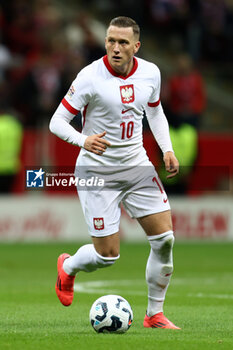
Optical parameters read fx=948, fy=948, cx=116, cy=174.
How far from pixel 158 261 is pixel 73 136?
47.8 inches

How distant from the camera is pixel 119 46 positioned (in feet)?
23.6

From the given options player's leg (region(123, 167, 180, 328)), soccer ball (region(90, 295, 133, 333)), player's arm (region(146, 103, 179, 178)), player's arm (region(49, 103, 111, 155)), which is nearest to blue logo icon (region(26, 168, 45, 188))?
player's arm (region(49, 103, 111, 155))

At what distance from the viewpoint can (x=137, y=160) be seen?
740 centimetres

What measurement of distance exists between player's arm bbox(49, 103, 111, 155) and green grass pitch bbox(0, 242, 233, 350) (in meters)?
1.34

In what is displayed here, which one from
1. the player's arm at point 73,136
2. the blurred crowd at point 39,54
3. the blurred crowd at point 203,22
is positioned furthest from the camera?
the blurred crowd at point 203,22

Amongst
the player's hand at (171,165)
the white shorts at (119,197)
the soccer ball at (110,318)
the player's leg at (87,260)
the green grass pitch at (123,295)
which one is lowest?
Answer: the green grass pitch at (123,295)

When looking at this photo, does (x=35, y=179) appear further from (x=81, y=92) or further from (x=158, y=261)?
(x=158, y=261)

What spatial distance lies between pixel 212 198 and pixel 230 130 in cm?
371

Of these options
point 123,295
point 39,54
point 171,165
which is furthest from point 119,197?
point 39,54

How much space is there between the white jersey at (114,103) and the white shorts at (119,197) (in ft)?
0.32

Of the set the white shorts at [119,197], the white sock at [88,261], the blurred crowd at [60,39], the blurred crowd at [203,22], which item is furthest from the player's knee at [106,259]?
the blurred crowd at [203,22]

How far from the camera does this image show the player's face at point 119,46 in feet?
23.6

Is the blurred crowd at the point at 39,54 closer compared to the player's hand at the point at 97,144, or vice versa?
the player's hand at the point at 97,144

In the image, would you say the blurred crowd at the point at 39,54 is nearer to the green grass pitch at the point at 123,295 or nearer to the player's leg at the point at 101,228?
the green grass pitch at the point at 123,295
